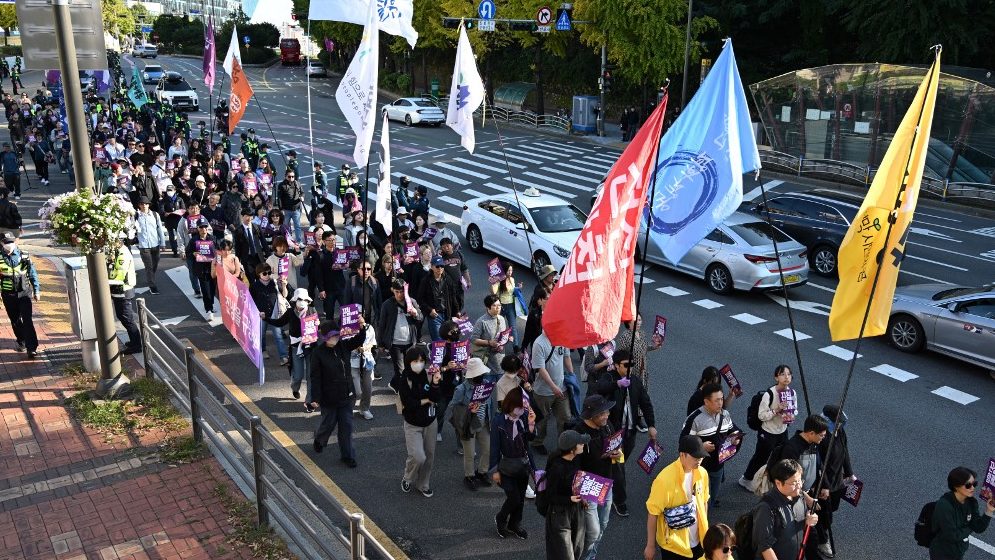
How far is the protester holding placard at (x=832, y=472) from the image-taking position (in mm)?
7180

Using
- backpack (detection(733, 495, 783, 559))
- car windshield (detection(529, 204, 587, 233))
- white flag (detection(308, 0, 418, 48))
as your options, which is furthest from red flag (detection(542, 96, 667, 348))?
car windshield (detection(529, 204, 587, 233))

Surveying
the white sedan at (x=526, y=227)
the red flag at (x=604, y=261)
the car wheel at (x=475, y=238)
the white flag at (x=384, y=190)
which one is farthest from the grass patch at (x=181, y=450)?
the car wheel at (x=475, y=238)

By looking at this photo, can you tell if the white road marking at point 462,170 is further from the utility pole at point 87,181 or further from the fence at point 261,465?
the utility pole at point 87,181

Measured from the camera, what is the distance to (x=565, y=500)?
6457 mm

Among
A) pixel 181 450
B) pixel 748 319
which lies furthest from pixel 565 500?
pixel 748 319

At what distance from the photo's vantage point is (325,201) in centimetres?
1855

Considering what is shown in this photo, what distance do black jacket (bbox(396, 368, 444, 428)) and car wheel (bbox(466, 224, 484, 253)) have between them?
416 inches

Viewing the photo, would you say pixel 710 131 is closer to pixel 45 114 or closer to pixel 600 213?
pixel 600 213

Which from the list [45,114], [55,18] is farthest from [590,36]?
[55,18]

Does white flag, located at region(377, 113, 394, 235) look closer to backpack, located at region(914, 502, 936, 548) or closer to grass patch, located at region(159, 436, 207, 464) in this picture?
grass patch, located at region(159, 436, 207, 464)

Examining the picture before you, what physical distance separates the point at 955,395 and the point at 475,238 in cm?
1039

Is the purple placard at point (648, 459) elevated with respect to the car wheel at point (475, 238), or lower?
elevated

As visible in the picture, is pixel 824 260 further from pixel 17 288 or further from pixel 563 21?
pixel 563 21

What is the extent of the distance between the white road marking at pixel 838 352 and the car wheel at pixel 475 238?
26.4ft
